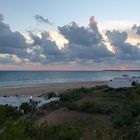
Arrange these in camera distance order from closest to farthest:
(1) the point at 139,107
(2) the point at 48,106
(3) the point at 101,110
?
(1) the point at 139,107 → (3) the point at 101,110 → (2) the point at 48,106

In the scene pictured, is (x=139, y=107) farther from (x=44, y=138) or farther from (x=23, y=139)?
(x=23, y=139)

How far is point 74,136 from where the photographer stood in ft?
28.1

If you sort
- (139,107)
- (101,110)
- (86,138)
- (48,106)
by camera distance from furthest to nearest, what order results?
(48,106)
(101,110)
(139,107)
(86,138)

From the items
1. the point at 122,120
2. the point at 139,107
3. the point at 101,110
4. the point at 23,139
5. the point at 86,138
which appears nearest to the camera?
the point at 23,139

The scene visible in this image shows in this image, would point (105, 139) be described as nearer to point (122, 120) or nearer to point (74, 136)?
point (74, 136)

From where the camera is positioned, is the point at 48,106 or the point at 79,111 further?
the point at 48,106

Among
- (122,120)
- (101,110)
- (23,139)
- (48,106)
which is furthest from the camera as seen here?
(48,106)

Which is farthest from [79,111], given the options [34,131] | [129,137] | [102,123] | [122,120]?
[34,131]

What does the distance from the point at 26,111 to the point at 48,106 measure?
261cm

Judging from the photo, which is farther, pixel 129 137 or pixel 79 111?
pixel 79 111

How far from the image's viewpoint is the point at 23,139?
7289 millimetres

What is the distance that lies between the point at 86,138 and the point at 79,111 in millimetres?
16036

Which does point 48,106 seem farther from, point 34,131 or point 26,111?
point 34,131

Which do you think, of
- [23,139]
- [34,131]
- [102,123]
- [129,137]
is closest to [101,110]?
[102,123]
